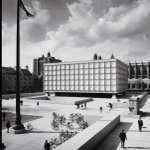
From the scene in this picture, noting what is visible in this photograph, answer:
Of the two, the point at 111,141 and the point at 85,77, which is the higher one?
the point at 85,77

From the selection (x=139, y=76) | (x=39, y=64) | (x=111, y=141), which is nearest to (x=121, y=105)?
(x=111, y=141)

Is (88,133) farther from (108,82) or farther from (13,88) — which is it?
(13,88)

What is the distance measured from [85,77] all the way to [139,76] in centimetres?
4378

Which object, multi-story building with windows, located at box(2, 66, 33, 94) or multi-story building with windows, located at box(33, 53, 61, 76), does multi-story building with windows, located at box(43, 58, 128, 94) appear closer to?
multi-story building with windows, located at box(2, 66, 33, 94)

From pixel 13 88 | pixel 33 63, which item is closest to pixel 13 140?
pixel 13 88

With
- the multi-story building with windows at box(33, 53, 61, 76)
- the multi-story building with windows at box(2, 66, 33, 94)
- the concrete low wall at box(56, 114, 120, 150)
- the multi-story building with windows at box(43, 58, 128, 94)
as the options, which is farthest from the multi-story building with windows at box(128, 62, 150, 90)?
the concrete low wall at box(56, 114, 120, 150)

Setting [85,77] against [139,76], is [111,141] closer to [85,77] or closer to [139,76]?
[85,77]

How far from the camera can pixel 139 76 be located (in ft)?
346

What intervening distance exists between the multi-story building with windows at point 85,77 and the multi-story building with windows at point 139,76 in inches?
1089


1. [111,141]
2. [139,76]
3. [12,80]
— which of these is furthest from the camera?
[139,76]

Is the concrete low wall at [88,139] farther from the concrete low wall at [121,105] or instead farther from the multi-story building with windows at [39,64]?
the multi-story building with windows at [39,64]

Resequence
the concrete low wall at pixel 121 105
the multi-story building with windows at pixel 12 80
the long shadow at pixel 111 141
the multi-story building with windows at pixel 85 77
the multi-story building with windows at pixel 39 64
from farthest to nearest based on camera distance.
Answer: the multi-story building with windows at pixel 39 64 < the multi-story building with windows at pixel 12 80 < the multi-story building with windows at pixel 85 77 < the concrete low wall at pixel 121 105 < the long shadow at pixel 111 141

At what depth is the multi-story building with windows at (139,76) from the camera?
3935 inches

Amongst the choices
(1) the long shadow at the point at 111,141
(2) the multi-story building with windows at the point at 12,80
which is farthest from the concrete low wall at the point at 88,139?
(2) the multi-story building with windows at the point at 12,80
